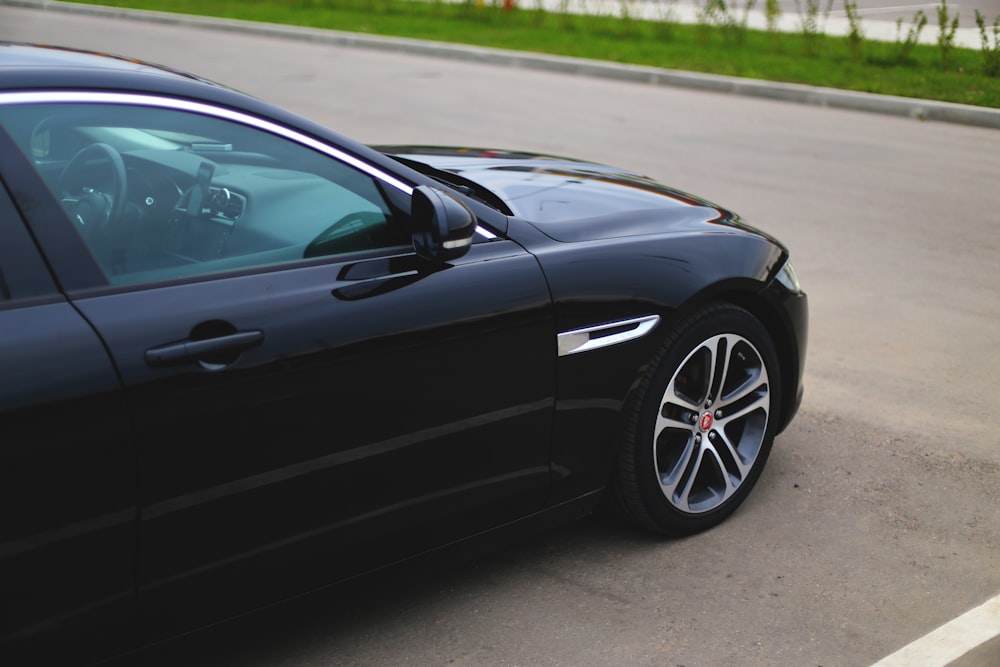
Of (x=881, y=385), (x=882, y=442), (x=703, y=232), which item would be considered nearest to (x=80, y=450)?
(x=703, y=232)

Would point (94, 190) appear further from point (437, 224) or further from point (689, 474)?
point (689, 474)

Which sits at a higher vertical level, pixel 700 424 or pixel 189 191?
pixel 189 191

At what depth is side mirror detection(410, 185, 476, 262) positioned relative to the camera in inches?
118

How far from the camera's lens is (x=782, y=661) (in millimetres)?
3184

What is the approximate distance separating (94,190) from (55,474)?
2.51 ft

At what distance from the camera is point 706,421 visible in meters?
3.80

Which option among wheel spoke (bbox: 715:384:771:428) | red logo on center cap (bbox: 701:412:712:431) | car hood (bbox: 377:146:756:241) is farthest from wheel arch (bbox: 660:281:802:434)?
red logo on center cap (bbox: 701:412:712:431)

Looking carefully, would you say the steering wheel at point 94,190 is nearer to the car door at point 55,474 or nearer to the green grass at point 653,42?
the car door at point 55,474

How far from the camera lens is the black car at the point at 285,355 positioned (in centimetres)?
248

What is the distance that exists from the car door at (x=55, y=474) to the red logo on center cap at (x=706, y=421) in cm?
192

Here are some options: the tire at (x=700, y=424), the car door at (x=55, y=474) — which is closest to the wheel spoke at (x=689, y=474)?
the tire at (x=700, y=424)

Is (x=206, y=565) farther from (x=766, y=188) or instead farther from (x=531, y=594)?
(x=766, y=188)

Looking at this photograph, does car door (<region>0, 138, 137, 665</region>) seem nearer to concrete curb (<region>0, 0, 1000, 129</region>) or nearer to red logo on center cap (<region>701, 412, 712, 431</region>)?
red logo on center cap (<region>701, 412, 712, 431</region>)

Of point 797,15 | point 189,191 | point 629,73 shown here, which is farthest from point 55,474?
point 797,15
